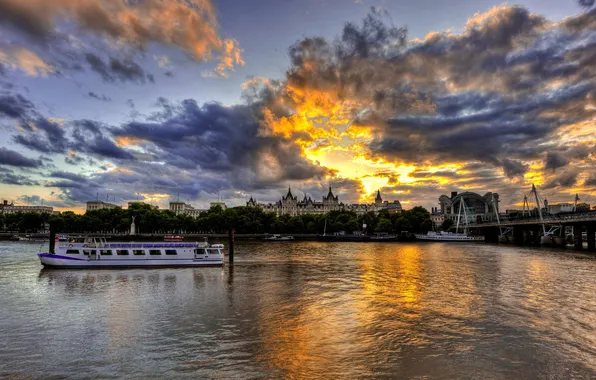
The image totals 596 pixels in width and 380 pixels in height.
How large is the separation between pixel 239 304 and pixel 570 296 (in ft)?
97.2

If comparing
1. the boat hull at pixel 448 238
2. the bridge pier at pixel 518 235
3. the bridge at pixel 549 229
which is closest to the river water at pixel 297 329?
the bridge at pixel 549 229

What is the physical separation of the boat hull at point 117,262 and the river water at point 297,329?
9384 mm

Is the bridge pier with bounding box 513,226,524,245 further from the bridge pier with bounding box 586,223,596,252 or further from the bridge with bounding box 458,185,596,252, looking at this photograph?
the bridge pier with bounding box 586,223,596,252

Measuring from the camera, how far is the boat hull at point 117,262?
51938mm

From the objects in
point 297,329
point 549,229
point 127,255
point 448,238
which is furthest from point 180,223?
point 297,329

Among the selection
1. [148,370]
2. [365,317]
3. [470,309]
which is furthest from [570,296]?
[148,370]

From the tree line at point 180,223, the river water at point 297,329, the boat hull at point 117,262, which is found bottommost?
the river water at point 297,329

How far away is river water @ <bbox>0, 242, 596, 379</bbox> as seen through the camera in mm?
16781

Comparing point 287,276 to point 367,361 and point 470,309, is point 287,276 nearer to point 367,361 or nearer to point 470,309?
point 470,309

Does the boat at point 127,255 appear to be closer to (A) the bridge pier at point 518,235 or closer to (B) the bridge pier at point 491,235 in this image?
(A) the bridge pier at point 518,235

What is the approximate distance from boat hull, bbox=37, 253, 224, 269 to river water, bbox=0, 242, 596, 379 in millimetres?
9384

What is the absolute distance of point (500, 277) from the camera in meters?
46.4

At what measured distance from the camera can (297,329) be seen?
22719 millimetres

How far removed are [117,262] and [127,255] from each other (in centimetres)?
160
